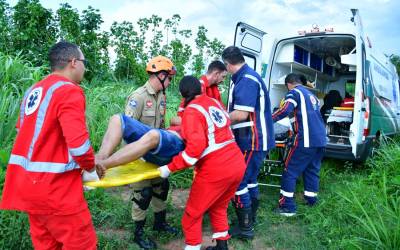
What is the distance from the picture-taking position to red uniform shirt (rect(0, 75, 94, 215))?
2.23 metres

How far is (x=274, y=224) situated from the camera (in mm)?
4469

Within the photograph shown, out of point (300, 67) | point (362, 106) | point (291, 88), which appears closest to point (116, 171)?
point (291, 88)

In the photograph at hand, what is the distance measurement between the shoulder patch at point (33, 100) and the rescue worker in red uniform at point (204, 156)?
3.64ft

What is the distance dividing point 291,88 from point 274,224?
1.82 m

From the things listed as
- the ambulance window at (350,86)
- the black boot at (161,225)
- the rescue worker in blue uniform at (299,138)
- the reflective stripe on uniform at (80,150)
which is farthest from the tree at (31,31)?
the ambulance window at (350,86)

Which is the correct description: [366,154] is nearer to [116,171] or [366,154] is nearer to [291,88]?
[291,88]

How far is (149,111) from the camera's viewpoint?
12.3ft

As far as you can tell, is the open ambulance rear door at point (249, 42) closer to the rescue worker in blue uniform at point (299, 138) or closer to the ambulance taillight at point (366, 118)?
the rescue worker in blue uniform at point (299, 138)

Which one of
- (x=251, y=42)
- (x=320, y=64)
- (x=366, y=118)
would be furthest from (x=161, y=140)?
(x=320, y=64)

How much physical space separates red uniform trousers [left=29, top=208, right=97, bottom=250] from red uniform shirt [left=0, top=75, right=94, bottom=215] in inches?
2.4

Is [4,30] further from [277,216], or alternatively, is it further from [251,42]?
[277,216]

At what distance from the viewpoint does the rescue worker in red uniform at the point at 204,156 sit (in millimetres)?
3051

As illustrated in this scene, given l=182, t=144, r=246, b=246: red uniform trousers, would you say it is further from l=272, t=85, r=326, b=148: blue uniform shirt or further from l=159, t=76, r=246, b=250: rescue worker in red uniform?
l=272, t=85, r=326, b=148: blue uniform shirt

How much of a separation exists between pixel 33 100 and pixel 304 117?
11.4ft
